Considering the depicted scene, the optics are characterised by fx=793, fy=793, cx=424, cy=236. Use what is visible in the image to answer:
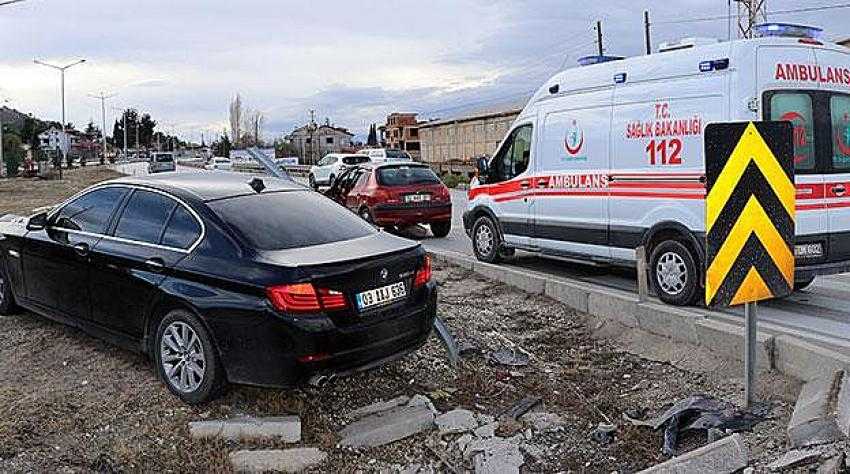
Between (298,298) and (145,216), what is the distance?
5.96 feet

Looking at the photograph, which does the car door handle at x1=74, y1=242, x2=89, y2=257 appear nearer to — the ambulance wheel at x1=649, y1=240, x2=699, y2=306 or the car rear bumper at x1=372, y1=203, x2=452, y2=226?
the ambulance wheel at x1=649, y1=240, x2=699, y2=306

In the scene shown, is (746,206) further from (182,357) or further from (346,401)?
(182,357)

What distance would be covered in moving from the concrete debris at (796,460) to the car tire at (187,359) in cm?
333

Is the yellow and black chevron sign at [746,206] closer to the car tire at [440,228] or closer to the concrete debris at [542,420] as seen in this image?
the concrete debris at [542,420]

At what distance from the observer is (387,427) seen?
5086 millimetres

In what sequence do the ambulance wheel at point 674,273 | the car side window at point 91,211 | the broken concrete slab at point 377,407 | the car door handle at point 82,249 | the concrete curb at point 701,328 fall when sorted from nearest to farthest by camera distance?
the concrete curb at point 701,328
the broken concrete slab at point 377,407
the car door handle at point 82,249
the car side window at point 91,211
the ambulance wheel at point 674,273

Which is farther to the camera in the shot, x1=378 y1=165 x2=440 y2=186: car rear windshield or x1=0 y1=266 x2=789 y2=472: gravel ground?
x1=378 y1=165 x2=440 y2=186: car rear windshield

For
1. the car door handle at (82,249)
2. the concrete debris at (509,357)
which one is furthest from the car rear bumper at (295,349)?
the car door handle at (82,249)

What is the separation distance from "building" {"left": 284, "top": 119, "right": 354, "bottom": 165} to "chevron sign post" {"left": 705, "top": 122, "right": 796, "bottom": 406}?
8452 centimetres

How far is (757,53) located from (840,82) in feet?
3.51

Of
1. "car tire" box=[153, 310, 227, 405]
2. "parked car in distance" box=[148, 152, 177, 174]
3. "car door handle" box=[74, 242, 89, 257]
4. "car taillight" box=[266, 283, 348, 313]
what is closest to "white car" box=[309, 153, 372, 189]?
"parked car in distance" box=[148, 152, 177, 174]

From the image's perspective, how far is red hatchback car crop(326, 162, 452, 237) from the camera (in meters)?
15.3

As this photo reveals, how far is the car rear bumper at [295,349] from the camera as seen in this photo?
490 cm

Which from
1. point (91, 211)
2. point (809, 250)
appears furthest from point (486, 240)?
point (91, 211)
